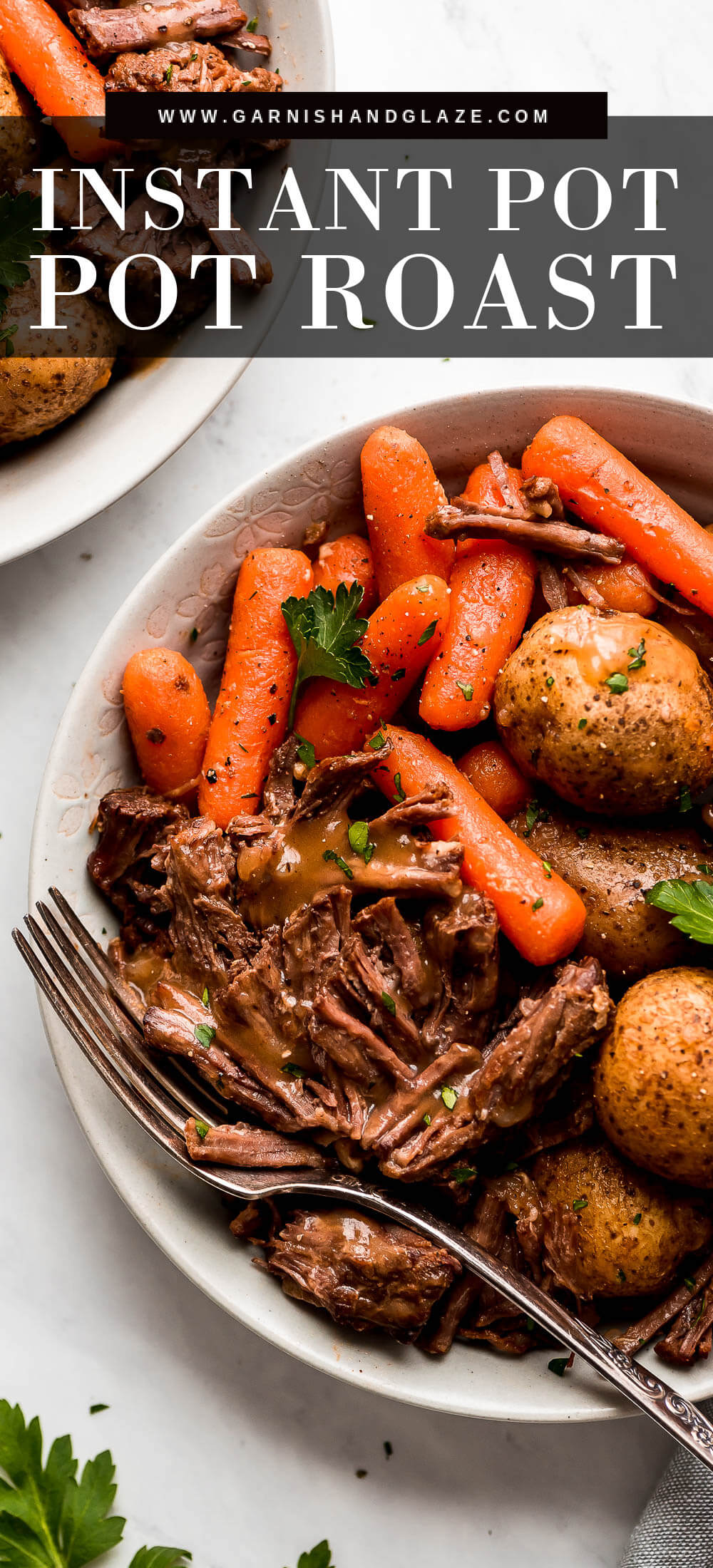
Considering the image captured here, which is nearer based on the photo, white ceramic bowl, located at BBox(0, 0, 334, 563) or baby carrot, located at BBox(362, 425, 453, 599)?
baby carrot, located at BBox(362, 425, 453, 599)

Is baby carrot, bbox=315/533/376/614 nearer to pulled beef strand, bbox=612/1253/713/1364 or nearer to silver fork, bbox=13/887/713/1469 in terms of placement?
silver fork, bbox=13/887/713/1469

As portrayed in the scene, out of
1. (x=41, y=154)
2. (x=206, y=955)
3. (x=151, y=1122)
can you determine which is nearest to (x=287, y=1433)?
(x=151, y=1122)

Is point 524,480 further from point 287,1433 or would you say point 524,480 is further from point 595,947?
point 287,1433

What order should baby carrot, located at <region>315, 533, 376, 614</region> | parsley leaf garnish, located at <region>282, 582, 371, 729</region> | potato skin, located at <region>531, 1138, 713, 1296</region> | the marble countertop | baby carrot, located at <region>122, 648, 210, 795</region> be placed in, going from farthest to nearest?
the marble countertop, baby carrot, located at <region>315, 533, 376, 614</region>, baby carrot, located at <region>122, 648, 210, 795</region>, parsley leaf garnish, located at <region>282, 582, 371, 729</region>, potato skin, located at <region>531, 1138, 713, 1296</region>

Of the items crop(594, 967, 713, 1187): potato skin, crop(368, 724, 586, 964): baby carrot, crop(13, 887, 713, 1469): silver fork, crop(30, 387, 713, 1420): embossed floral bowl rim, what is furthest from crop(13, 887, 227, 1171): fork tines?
crop(594, 967, 713, 1187): potato skin

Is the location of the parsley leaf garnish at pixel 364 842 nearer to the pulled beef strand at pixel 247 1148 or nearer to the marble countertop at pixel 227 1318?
the pulled beef strand at pixel 247 1148

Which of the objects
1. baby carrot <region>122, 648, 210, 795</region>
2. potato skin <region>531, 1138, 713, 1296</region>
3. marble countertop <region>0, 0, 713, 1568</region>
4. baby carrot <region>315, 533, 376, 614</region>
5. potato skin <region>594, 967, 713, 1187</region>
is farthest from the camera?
marble countertop <region>0, 0, 713, 1568</region>
